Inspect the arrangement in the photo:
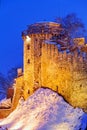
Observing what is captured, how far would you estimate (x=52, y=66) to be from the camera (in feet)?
117

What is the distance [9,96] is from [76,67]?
988 cm

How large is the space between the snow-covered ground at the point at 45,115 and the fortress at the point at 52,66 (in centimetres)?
95

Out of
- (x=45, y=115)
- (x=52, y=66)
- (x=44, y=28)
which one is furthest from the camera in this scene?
(x=44, y=28)

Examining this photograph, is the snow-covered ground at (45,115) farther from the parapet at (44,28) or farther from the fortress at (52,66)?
the parapet at (44,28)

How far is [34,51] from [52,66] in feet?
9.50

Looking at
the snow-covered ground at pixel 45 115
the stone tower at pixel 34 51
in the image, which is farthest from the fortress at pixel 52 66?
the snow-covered ground at pixel 45 115

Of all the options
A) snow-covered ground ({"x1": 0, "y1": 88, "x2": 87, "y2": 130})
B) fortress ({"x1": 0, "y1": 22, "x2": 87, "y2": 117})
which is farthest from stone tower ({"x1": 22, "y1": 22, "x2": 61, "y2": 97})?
snow-covered ground ({"x1": 0, "y1": 88, "x2": 87, "y2": 130})

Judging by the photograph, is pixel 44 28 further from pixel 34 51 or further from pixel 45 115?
pixel 45 115

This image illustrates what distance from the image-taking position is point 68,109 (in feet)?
109

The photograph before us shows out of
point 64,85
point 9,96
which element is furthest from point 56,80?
point 9,96

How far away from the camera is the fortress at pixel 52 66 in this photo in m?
34.4

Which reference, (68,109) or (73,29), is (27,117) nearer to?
(68,109)

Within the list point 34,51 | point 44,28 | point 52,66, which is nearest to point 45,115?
point 52,66

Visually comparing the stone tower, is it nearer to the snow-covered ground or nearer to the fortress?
the fortress
